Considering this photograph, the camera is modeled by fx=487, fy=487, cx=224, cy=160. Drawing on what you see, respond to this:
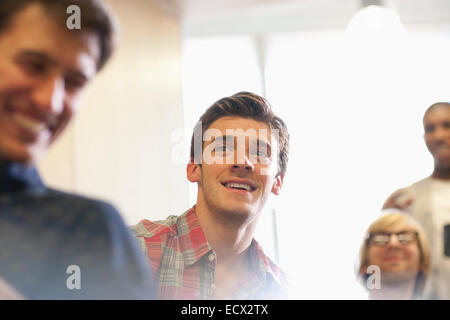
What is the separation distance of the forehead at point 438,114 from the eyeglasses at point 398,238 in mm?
297

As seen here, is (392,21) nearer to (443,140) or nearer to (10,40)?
(443,140)

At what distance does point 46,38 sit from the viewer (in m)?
0.85

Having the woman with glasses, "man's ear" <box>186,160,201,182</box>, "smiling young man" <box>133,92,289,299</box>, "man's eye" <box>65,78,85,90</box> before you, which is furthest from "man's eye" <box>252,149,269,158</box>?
"man's eye" <box>65,78,85,90</box>

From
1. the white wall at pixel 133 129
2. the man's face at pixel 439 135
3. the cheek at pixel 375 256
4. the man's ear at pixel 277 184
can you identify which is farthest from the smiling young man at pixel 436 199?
the white wall at pixel 133 129

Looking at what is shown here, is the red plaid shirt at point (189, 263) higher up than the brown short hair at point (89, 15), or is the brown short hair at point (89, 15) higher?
the brown short hair at point (89, 15)

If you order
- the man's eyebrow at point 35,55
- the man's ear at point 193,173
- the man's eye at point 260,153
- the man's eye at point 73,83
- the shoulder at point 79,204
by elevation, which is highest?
the man's eyebrow at point 35,55

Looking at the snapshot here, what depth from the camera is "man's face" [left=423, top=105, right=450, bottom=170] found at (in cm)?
119

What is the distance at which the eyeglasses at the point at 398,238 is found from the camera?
3.61ft

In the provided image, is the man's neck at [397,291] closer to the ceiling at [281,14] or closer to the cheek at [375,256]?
the cheek at [375,256]

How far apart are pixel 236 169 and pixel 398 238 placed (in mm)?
397

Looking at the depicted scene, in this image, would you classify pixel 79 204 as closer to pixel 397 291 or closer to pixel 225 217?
pixel 225 217
